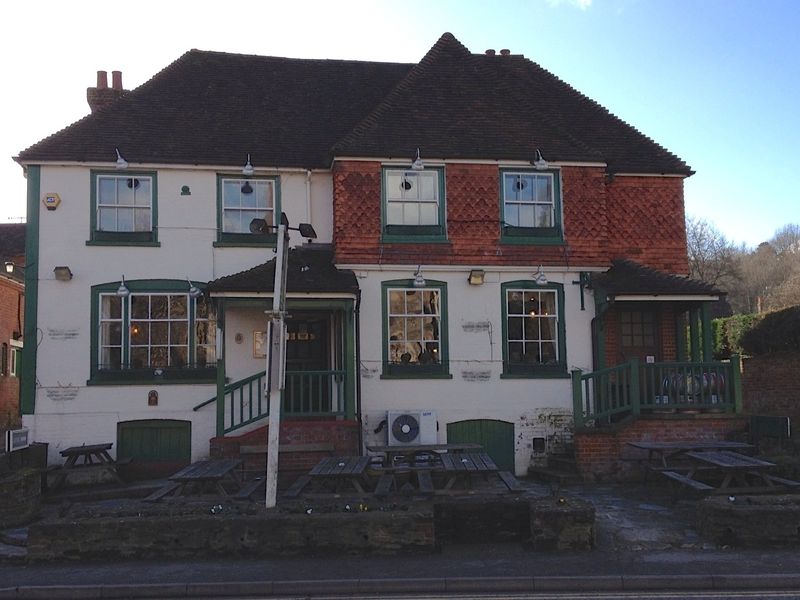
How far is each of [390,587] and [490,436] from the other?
7.28m

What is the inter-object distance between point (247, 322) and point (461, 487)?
6.40 meters

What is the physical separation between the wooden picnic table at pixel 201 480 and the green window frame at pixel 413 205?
5.60 m

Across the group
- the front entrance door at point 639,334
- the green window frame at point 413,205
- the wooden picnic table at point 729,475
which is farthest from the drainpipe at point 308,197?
the wooden picnic table at point 729,475

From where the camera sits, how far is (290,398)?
1345cm

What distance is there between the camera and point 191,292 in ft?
46.9

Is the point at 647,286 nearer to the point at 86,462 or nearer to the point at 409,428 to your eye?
the point at 409,428

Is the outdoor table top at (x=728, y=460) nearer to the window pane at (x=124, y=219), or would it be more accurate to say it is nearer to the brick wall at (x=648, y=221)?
A: the brick wall at (x=648, y=221)

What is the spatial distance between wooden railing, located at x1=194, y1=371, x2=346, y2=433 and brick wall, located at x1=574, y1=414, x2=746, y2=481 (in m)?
4.25

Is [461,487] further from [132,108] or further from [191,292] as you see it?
[132,108]

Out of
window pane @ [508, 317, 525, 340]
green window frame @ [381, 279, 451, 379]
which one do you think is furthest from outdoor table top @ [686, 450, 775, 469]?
green window frame @ [381, 279, 451, 379]

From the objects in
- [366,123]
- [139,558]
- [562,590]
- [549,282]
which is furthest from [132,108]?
[562,590]

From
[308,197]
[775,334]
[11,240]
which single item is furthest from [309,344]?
[11,240]

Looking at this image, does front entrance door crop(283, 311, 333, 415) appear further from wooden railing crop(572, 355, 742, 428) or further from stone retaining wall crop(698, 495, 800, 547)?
stone retaining wall crop(698, 495, 800, 547)

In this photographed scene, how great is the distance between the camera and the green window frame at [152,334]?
14.1m
